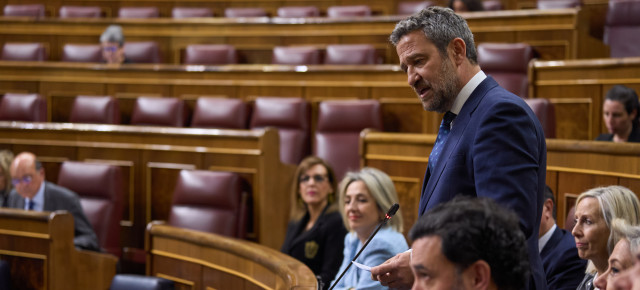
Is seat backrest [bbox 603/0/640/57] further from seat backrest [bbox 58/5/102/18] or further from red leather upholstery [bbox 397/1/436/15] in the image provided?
seat backrest [bbox 58/5/102/18]

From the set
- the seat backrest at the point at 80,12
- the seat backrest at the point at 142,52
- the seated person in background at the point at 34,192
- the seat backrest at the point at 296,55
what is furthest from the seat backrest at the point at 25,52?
the seated person in background at the point at 34,192

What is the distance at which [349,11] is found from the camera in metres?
1.77

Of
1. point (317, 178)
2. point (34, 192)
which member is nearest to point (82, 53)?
point (34, 192)

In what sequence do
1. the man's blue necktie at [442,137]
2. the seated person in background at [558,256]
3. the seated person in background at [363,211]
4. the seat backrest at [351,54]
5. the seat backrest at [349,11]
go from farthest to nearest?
1. the seat backrest at [349,11]
2. the seat backrest at [351,54]
3. the seated person in background at [363,211]
4. the seated person in background at [558,256]
5. the man's blue necktie at [442,137]

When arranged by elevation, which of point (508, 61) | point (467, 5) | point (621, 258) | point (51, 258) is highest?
point (467, 5)

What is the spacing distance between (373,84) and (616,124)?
0.44m

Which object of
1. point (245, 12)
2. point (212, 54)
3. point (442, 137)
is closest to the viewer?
point (442, 137)

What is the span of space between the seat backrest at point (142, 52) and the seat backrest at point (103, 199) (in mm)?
534

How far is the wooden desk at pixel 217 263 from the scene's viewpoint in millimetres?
632

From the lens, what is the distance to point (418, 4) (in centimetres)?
171

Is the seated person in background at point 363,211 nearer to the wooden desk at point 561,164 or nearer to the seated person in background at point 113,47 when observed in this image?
the wooden desk at point 561,164

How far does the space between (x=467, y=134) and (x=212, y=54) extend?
125 cm

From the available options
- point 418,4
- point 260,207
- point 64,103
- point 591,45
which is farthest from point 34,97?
point 591,45

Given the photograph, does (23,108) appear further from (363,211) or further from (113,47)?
(363,211)
